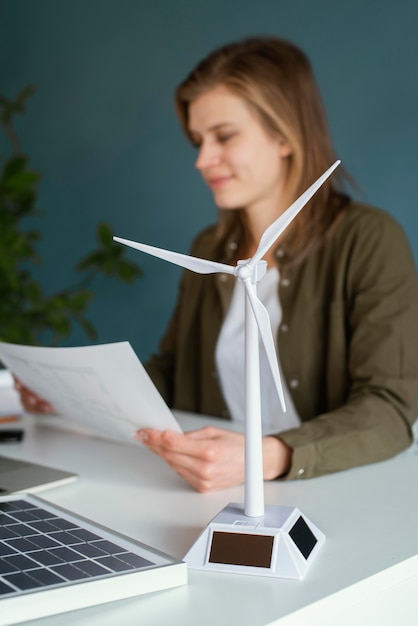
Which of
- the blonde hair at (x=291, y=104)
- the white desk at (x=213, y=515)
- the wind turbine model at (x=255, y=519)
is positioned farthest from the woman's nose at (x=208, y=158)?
the wind turbine model at (x=255, y=519)

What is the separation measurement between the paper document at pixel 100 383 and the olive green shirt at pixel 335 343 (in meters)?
0.23

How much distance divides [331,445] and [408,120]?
116 cm

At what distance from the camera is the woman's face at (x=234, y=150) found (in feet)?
5.64

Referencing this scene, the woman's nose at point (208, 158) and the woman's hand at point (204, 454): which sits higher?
the woman's nose at point (208, 158)

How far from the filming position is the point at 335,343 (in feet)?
5.30

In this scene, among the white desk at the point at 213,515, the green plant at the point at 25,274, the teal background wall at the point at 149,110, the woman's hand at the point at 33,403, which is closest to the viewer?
the white desk at the point at 213,515

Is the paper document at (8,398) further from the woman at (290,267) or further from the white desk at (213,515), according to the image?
the woman at (290,267)

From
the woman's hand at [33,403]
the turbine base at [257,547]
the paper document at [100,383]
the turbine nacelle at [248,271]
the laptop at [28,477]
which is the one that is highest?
the turbine nacelle at [248,271]

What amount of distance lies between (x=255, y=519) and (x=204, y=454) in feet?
0.71

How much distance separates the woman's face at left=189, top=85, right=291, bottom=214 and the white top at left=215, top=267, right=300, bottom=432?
0.64 ft

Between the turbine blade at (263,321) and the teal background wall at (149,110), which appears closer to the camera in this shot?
the turbine blade at (263,321)

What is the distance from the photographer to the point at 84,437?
1438 millimetres

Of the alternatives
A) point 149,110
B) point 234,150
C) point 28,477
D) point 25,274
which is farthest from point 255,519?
point 25,274

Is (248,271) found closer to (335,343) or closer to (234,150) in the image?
(335,343)
